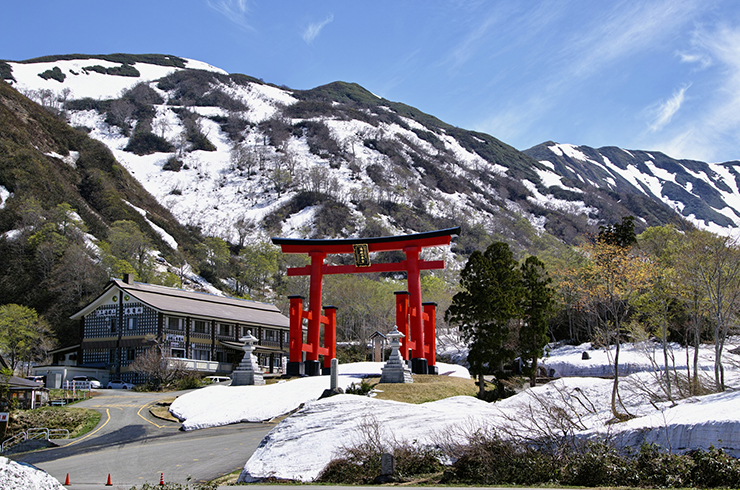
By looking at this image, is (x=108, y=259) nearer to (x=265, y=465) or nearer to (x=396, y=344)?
(x=396, y=344)

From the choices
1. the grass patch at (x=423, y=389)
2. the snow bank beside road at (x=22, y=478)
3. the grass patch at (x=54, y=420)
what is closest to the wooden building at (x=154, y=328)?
the grass patch at (x=54, y=420)

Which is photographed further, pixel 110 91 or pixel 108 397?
pixel 110 91

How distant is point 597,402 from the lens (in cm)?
1716

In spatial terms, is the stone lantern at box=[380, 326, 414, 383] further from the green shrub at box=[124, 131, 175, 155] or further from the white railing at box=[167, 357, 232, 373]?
the green shrub at box=[124, 131, 175, 155]

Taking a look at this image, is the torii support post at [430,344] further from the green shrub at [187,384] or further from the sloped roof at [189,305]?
the sloped roof at [189,305]

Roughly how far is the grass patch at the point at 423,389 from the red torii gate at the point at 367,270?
8.00ft

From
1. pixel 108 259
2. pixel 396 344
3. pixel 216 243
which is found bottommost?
pixel 396 344

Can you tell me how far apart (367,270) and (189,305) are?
2153 centimetres

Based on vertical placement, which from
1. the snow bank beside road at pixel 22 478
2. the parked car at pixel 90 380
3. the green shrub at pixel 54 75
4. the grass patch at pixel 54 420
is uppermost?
the green shrub at pixel 54 75

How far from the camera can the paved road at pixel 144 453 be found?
14844 mm

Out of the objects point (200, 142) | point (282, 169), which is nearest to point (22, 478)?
point (282, 169)

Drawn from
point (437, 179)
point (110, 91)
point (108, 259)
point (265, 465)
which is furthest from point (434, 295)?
point (110, 91)

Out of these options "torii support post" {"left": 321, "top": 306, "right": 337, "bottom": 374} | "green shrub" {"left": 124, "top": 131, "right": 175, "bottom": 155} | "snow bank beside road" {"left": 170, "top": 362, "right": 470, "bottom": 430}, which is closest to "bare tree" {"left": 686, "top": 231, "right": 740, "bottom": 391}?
"snow bank beside road" {"left": 170, "top": 362, "right": 470, "bottom": 430}

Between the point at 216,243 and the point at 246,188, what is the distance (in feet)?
145
